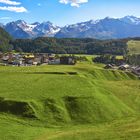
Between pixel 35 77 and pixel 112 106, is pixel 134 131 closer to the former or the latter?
pixel 112 106

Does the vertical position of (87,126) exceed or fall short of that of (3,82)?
it falls short

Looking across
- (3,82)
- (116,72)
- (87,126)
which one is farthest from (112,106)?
(116,72)

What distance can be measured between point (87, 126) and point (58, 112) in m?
7.11

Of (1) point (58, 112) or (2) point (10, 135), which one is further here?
(1) point (58, 112)

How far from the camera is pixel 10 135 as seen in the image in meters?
62.3

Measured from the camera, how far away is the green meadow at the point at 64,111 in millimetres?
65312

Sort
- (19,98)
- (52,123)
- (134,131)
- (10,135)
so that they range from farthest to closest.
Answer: (19,98) → (52,123) → (134,131) → (10,135)

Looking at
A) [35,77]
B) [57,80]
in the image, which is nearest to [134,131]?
[57,80]

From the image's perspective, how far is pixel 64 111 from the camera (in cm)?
7788

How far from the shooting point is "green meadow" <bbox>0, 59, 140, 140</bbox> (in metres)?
65.3

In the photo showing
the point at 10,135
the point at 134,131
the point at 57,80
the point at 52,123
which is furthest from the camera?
the point at 57,80

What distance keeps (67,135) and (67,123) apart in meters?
9.59

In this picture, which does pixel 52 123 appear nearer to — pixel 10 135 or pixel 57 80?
pixel 10 135

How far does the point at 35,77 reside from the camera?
106312 mm
